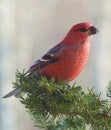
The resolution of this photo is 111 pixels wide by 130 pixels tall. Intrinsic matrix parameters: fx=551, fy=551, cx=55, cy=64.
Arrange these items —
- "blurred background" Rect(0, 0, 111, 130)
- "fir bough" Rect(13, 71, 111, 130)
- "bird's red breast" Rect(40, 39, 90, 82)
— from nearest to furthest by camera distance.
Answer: "fir bough" Rect(13, 71, 111, 130)
"bird's red breast" Rect(40, 39, 90, 82)
"blurred background" Rect(0, 0, 111, 130)

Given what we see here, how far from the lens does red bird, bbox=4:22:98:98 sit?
1.81 meters

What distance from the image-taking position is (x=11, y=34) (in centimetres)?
444

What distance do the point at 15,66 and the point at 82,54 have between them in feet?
8.66

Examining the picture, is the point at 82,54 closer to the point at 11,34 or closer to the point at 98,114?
the point at 98,114

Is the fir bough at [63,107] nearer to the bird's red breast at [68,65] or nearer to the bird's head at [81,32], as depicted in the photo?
the bird's red breast at [68,65]

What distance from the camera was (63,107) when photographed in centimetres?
138

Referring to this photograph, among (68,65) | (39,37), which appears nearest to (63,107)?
(68,65)

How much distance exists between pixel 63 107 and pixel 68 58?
501 mm

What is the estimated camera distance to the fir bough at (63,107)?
1.36m

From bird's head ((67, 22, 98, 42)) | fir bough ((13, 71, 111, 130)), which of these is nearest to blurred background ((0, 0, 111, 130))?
bird's head ((67, 22, 98, 42))

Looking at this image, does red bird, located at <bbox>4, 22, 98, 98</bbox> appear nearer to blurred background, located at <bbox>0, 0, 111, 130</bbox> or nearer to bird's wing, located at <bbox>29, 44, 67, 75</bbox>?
bird's wing, located at <bbox>29, 44, 67, 75</bbox>

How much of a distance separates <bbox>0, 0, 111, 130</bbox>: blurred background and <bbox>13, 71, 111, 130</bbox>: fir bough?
2.85 meters

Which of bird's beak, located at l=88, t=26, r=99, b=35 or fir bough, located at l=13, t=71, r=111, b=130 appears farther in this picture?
bird's beak, located at l=88, t=26, r=99, b=35

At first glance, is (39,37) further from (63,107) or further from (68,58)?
(63,107)
